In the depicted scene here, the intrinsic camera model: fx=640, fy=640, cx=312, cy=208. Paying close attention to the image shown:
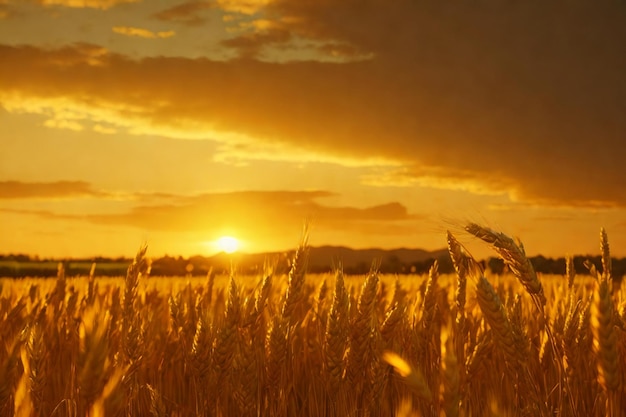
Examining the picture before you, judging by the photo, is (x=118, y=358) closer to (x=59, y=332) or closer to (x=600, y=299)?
(x=59, y=332)

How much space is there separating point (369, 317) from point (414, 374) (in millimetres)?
1113

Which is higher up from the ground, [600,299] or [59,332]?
[600,299]

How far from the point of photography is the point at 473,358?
2812mm

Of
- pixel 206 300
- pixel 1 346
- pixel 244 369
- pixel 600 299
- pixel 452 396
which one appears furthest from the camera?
pixel 206 300

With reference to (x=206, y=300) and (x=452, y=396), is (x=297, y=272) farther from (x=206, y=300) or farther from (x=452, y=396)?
(x=206, y=300)

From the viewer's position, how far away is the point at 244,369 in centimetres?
Answer: 255

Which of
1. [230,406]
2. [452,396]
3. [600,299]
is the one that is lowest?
[230,406]

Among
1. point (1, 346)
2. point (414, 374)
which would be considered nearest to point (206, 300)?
point (1, 346)

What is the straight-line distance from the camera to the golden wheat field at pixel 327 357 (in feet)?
5.74

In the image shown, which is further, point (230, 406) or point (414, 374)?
point (230, 406)

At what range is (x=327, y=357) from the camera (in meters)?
2.53

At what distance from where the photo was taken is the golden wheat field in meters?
1.75

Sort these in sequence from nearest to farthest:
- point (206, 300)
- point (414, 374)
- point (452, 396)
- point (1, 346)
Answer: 1. point (452, 396)
2. point (414, 374)
3. point (1, 346)
4. point (206, 300)

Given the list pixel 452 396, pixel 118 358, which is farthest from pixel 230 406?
pixel 452 396
